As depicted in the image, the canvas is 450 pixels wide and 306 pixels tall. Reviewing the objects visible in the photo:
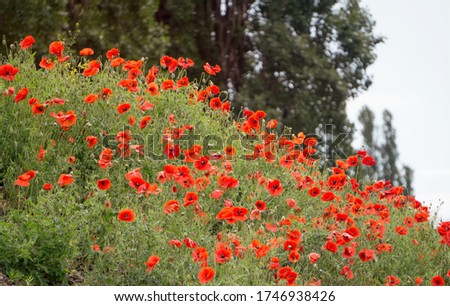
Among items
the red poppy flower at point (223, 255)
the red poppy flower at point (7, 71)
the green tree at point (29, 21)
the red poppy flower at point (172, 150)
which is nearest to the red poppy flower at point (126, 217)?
the red poppy flower at point (223, 255)

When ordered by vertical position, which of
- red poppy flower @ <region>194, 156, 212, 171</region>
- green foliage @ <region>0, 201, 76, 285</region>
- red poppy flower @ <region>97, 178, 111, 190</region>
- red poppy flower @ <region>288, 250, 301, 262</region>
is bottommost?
green foliage @ <region>0, 201, 76, 285</region>

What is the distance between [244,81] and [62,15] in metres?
4.08

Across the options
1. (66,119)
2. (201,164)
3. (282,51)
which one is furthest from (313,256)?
(282,51)

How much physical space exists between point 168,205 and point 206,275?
835 millimetres

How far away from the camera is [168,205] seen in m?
4.75

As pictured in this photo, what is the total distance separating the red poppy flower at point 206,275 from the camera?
4.03 meters

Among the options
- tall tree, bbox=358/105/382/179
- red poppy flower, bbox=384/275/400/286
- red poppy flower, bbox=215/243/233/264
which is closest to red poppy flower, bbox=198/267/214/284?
red poppy flower, bbox=215/243/233/264

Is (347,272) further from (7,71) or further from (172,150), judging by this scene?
(7,71)

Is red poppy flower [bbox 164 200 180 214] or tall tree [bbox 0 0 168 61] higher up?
tall tree [bbox 0 0 168 61]

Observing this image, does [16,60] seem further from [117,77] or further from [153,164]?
[153,164]

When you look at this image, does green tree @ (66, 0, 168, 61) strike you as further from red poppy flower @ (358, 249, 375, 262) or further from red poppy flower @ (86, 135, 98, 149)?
red poppy flower @ (358, 249, 375, 262)

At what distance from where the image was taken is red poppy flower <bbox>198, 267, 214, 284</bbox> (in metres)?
4.03

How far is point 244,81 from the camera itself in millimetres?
13430

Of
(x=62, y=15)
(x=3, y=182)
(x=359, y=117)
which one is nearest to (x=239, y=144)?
(x=3, y=182)
